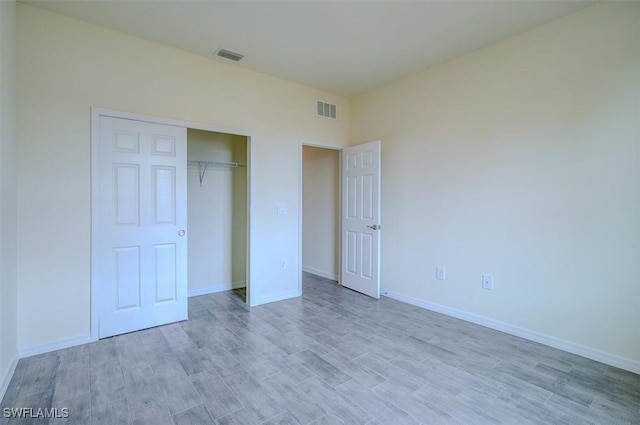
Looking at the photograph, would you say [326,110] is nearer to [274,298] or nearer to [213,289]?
[274,298]

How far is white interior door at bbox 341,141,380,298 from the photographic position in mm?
4012

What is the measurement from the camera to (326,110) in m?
4.43

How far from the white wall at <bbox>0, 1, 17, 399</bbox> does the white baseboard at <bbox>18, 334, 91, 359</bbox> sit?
13cm

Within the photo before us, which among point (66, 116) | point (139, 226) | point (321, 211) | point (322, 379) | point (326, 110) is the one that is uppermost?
point (326, 110)

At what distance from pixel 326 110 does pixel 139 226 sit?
292 centimetres

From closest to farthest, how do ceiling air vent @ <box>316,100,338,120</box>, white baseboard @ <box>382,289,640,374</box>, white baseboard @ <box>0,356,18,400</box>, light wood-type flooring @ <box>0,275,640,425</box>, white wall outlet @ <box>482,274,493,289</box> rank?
light wood-type flooring @ <box>0,275,640,425</box>
white baseboard @ <box>0,356,18,400</box>
white baseboard @ <box>382,289,640,374</box>
white wall outlet @ <box>482,274,493,289</box>
ceiling air vent @ <box>316,100,338,120</box>

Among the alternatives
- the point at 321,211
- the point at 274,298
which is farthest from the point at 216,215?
the point at 321,211

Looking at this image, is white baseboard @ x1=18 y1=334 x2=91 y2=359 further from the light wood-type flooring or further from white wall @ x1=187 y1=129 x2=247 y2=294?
white wall @ x1=187 y1=129 x2=247 y2=294

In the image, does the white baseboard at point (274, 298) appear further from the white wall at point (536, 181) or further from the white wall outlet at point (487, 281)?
the white wall outlet at point (487, 281)

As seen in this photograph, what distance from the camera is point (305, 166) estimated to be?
18.4 feet

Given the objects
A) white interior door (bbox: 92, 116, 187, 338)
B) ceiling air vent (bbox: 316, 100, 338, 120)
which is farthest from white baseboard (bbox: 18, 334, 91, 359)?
ceiling air vent (bbox: 316, 100, 338, 120)

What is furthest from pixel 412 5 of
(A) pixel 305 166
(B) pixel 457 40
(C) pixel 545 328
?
(A) pixel 305 166

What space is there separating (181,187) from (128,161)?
0.53 metres

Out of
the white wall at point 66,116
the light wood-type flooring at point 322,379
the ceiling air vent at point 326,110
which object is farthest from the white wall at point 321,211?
the white wall at point 66,116
